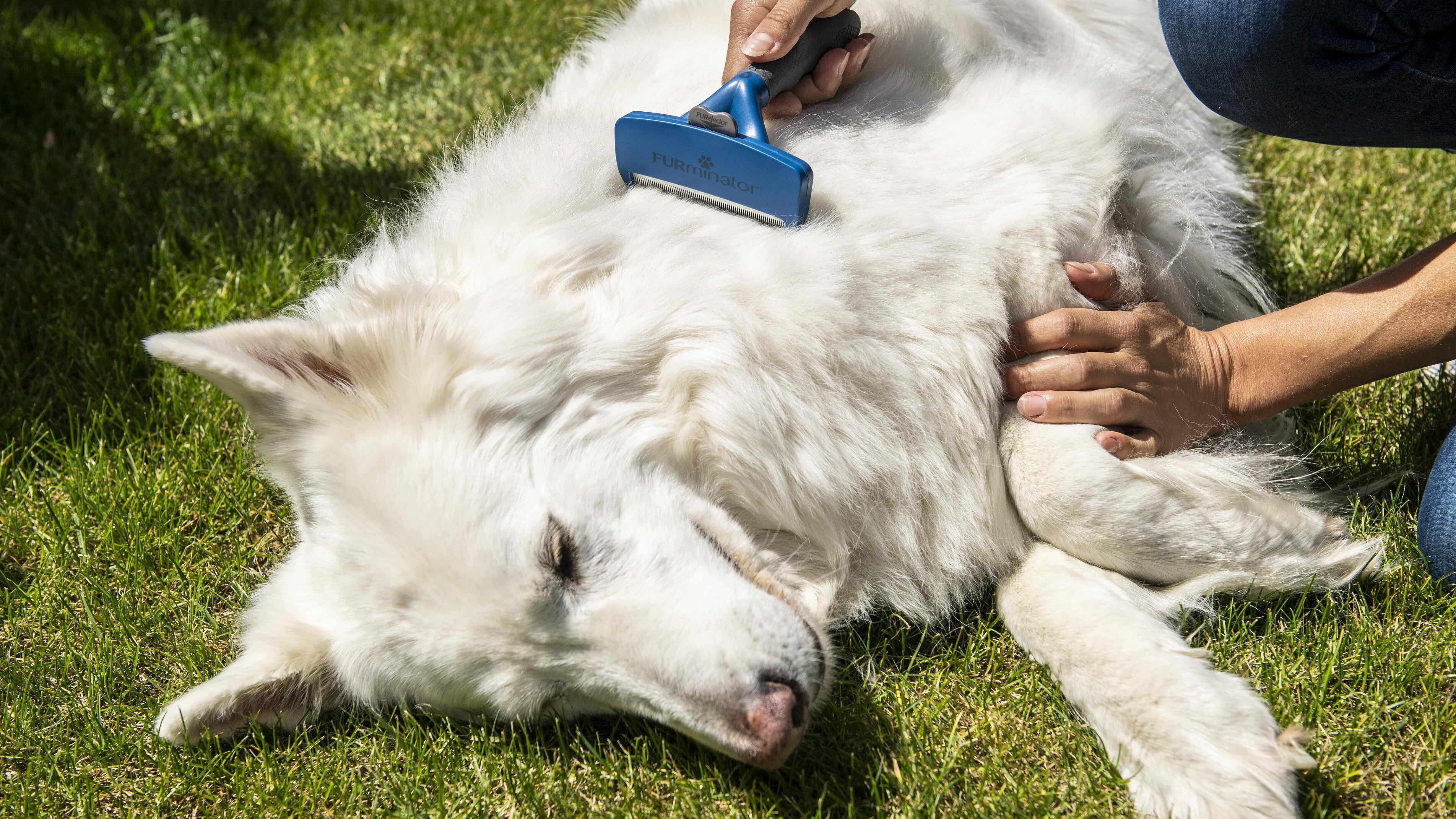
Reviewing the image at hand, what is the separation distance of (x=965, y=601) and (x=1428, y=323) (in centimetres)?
111

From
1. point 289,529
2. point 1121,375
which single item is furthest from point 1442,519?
point 289,529

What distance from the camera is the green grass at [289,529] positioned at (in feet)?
6.55

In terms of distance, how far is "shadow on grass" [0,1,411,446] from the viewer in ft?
10.8

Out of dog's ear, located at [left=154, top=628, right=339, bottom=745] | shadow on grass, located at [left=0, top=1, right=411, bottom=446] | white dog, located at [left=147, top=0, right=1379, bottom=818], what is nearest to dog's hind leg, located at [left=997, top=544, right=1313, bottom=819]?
white dog, located at [left=147, top=0, right=1379, bottom=818]

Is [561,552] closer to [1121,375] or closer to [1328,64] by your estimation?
[1121,375]

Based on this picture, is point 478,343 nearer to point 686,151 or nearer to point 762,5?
point 686,151

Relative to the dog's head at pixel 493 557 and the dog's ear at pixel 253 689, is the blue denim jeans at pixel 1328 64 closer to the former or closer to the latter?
the dog's head at pixel 493 557

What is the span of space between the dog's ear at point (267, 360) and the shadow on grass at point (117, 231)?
1529 millimetres

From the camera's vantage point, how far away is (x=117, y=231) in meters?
3.80

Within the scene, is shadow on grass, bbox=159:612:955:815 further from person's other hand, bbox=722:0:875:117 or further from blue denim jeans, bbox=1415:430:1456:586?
person's other hand, bbox=722:0:875:117

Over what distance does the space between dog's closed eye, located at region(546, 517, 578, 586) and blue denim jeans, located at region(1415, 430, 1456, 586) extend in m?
1.79

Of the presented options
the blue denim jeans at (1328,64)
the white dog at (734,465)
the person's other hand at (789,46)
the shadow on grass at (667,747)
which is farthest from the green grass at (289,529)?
the person's other hand at (789,46)

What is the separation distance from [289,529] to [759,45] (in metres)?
1.82

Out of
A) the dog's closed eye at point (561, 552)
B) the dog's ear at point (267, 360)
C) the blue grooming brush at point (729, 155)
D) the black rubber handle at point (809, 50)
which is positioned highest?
the black rubber handle at point (809, 50)
